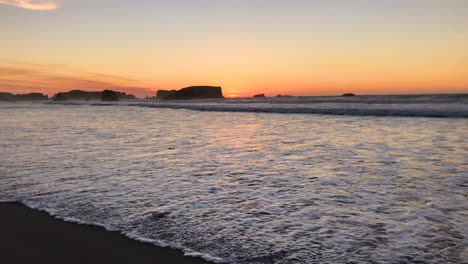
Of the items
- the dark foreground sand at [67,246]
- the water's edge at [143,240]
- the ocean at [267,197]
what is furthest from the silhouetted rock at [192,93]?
the dark foreground sand at [67,246]

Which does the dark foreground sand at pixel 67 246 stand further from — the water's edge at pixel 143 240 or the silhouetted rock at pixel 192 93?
the silhouetted rock at pixel 192 93

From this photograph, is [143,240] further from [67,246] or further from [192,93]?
[192,93]

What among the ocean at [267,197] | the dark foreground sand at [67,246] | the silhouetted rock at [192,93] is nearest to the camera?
the dark foreground sand at [67,246]

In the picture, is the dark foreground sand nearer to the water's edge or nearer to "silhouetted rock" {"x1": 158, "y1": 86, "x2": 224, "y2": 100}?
the water's edge

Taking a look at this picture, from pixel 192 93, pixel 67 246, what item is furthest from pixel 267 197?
pixel 192 93

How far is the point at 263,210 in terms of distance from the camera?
433cm

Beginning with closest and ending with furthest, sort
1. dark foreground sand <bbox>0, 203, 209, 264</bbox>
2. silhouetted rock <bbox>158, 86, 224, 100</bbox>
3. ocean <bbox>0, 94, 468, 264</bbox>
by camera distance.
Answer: dark foreground sand <bbox>0, 203, 209, 264</bbox> < ocean <bbox>0, 94, 468, 264</bbox> < silhouetted rock <bbox>158, 86, 224, 100</bbox>

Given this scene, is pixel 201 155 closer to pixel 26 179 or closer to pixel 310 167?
pixel 310 167

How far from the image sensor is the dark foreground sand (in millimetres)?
3094

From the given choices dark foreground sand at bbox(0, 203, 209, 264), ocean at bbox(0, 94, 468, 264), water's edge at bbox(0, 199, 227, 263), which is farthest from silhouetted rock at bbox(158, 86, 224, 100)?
dark foreground sand at bbox(0, 203, 209, 264)

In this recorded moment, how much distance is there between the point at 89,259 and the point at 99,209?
1488 millimetres

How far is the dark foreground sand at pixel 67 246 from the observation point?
3094mm

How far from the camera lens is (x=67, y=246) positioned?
133 inches

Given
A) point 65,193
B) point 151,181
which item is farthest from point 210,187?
point 65,193
